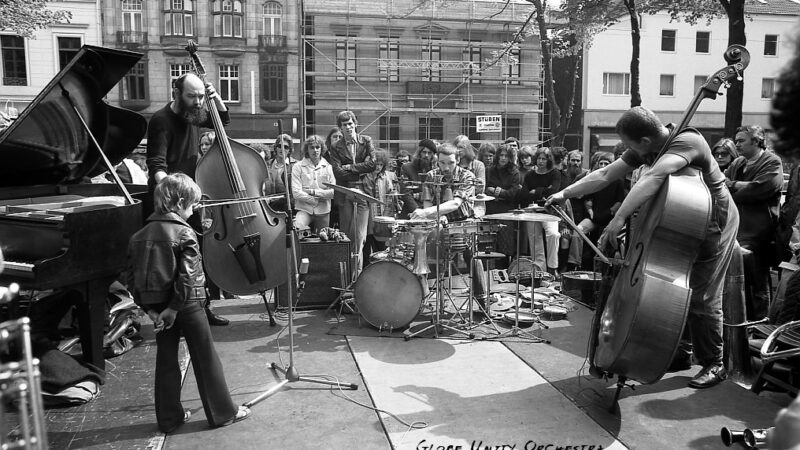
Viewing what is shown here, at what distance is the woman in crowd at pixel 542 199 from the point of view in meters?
7.88

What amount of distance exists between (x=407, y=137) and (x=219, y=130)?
23.9 metres

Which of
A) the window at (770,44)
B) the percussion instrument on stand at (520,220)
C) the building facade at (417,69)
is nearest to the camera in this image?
the percussion instrument on stand at (520,220)

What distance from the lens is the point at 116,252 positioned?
431 cm

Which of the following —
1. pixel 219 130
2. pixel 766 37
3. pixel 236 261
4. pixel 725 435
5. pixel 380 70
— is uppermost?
pixel 766 37

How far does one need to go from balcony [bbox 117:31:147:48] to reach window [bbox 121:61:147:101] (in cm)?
84

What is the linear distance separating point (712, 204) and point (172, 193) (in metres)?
3.43

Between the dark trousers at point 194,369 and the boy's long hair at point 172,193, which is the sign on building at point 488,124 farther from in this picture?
the dark trousers at point 194,369

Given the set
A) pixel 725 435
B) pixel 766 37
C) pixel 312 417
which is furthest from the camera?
pixel 766 37

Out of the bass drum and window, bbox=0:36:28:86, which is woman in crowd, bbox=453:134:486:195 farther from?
window, bbox=0:36:28:86

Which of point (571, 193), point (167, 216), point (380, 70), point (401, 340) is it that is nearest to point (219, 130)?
point (167, 216)

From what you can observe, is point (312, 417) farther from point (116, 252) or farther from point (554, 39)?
point (554, 39)

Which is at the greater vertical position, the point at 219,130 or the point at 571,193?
the point at 219,130

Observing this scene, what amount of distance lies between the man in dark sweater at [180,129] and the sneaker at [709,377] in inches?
168

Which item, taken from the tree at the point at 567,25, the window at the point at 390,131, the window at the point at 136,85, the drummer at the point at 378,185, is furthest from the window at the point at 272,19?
the drummer at the point at 378,185
